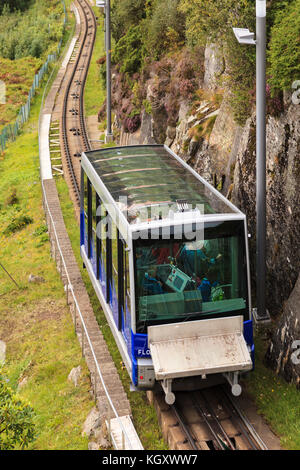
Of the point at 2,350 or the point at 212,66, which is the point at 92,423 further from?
the point at 212,66

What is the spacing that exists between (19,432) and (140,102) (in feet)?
73.9

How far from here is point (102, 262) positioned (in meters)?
14.9

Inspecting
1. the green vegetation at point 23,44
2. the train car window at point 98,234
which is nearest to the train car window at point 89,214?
the train car window at point 98,234

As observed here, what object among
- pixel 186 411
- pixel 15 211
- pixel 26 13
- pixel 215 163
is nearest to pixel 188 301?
pixel 186 411

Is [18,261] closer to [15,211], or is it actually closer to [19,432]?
[15,211]

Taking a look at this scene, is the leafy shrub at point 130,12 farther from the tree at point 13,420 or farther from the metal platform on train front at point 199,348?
the tree at point 13,420

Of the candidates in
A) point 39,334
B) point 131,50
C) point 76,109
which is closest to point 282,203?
point 39,334

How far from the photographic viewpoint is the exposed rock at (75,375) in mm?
13961

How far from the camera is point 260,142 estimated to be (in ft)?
43.5

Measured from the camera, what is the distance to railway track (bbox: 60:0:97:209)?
30.6 meters

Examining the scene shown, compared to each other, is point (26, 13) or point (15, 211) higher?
point (26, 13)

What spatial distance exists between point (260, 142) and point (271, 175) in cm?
151

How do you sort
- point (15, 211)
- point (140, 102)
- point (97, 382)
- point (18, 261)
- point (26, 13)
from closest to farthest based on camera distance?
point (97, 382) → point (18, 261) → point (15, 211) → point (140, 102) → point (26, 13)

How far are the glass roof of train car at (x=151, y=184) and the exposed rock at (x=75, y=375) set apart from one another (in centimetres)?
409
